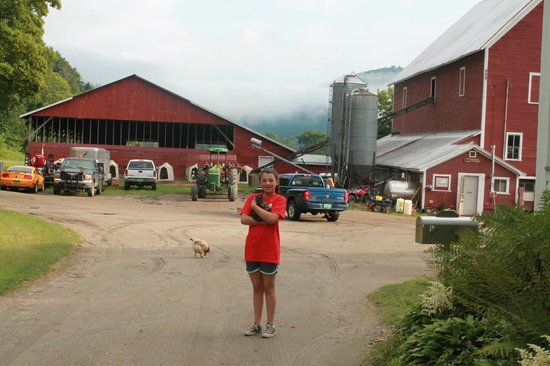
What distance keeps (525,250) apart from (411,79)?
5020 cm

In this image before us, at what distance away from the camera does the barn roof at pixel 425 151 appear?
37.9 metres

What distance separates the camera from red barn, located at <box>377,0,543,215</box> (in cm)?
3803

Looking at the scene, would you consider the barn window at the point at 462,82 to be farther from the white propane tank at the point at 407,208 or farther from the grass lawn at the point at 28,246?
the grass lawn at the point at 28,246

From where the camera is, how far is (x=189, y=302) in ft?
32.7

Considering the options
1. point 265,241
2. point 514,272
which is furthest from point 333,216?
point 514,272

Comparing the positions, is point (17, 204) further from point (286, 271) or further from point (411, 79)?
point (411, 79)

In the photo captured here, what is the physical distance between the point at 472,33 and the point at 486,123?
857 centimetres

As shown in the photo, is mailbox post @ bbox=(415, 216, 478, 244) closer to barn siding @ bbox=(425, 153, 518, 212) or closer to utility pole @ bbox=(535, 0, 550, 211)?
utility pole @ bbox=(535, 0, 550, 211)

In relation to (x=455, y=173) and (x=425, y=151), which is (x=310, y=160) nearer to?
(x=425, y=151)

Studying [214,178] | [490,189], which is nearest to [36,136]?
[214,178]

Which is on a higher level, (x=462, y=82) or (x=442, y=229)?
(x=462, y=82)

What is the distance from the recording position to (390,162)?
43.6 metres

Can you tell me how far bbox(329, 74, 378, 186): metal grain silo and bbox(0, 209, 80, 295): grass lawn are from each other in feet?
77.8

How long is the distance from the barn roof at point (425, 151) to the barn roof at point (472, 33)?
16.1 ft
